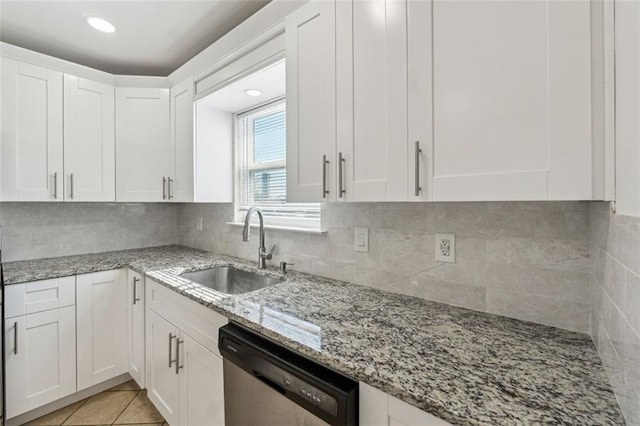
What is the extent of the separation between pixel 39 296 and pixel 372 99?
2.24 meters

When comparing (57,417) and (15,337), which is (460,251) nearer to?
(15,337)

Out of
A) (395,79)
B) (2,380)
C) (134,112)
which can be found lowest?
(2,380)

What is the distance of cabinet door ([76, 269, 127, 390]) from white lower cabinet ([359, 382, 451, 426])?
203cm

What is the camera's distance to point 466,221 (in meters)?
1.21

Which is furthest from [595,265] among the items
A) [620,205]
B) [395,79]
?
[395,79]

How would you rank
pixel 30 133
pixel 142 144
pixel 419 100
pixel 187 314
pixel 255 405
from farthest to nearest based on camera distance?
1. pixel 142 144
2. pixel 30 133
3. pixel 187 314
4. pixel 255 405
5. pixel 419 100

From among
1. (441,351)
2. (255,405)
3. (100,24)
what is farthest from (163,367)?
(100,24)

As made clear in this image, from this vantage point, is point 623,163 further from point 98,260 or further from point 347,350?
point 98,260

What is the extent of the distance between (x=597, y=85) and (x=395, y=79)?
1.77ft

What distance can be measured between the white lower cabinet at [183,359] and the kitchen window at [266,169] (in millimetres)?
801

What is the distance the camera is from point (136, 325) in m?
2.05

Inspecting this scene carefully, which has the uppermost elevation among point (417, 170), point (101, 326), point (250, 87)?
point (250, 87)

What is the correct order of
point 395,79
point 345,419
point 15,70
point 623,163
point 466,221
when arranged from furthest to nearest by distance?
point 15,70
point 466,221
point 395,79
point 345,419
point 623,163

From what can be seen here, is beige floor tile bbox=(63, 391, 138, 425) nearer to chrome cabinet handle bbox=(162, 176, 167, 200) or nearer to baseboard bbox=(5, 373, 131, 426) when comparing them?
baseboard bbox=(5, 373, 131, 426)
